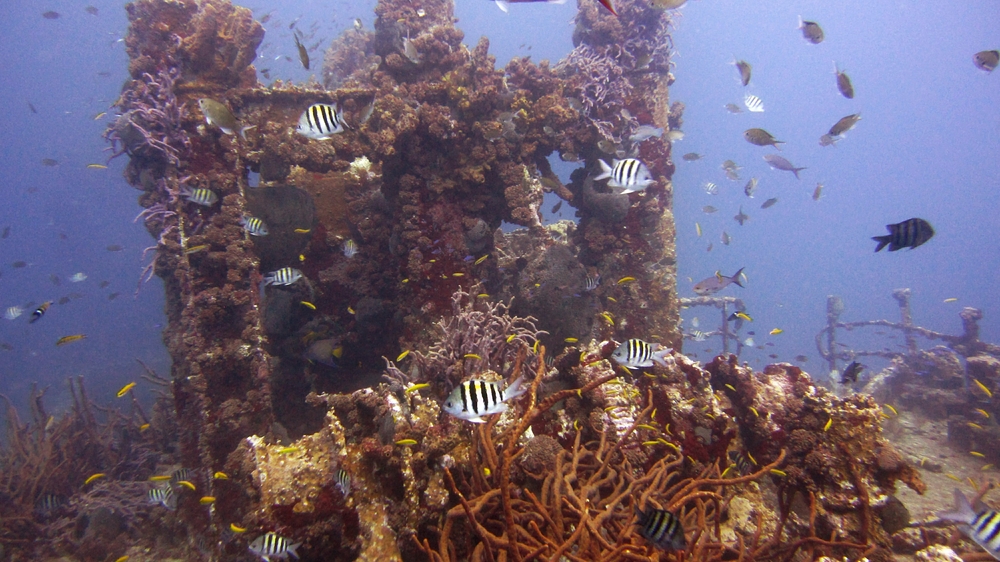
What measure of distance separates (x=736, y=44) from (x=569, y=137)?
169238mm

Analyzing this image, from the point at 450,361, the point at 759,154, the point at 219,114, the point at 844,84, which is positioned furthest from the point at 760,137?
the point at 759,154

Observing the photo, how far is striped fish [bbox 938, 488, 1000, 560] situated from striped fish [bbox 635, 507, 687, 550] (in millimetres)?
2497

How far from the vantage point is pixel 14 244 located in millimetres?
106500

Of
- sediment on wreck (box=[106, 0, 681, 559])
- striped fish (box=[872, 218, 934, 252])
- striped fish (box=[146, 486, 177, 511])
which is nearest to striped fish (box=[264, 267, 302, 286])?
sediment on wreck (box=[106, 0, 681, 559])

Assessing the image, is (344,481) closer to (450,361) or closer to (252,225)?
(450,361)

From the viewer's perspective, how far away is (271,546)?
301 centimetres

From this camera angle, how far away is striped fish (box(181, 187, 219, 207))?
5914 mm

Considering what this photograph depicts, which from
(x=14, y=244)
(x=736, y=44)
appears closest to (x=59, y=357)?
(x=14, y=244)

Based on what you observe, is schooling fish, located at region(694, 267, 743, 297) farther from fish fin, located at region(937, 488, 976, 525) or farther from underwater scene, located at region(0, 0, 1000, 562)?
fish fin, located at region(937, 488, 976, 525)

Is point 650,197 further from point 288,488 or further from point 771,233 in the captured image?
point 771,233

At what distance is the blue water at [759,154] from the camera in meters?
86.8

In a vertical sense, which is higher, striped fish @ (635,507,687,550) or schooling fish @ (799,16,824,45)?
schooling fish @ (799,16,824,45)

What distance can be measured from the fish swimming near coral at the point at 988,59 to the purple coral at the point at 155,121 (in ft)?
43.5

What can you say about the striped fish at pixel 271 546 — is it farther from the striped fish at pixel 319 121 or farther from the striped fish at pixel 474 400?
the striped fish at pixel 319 121
